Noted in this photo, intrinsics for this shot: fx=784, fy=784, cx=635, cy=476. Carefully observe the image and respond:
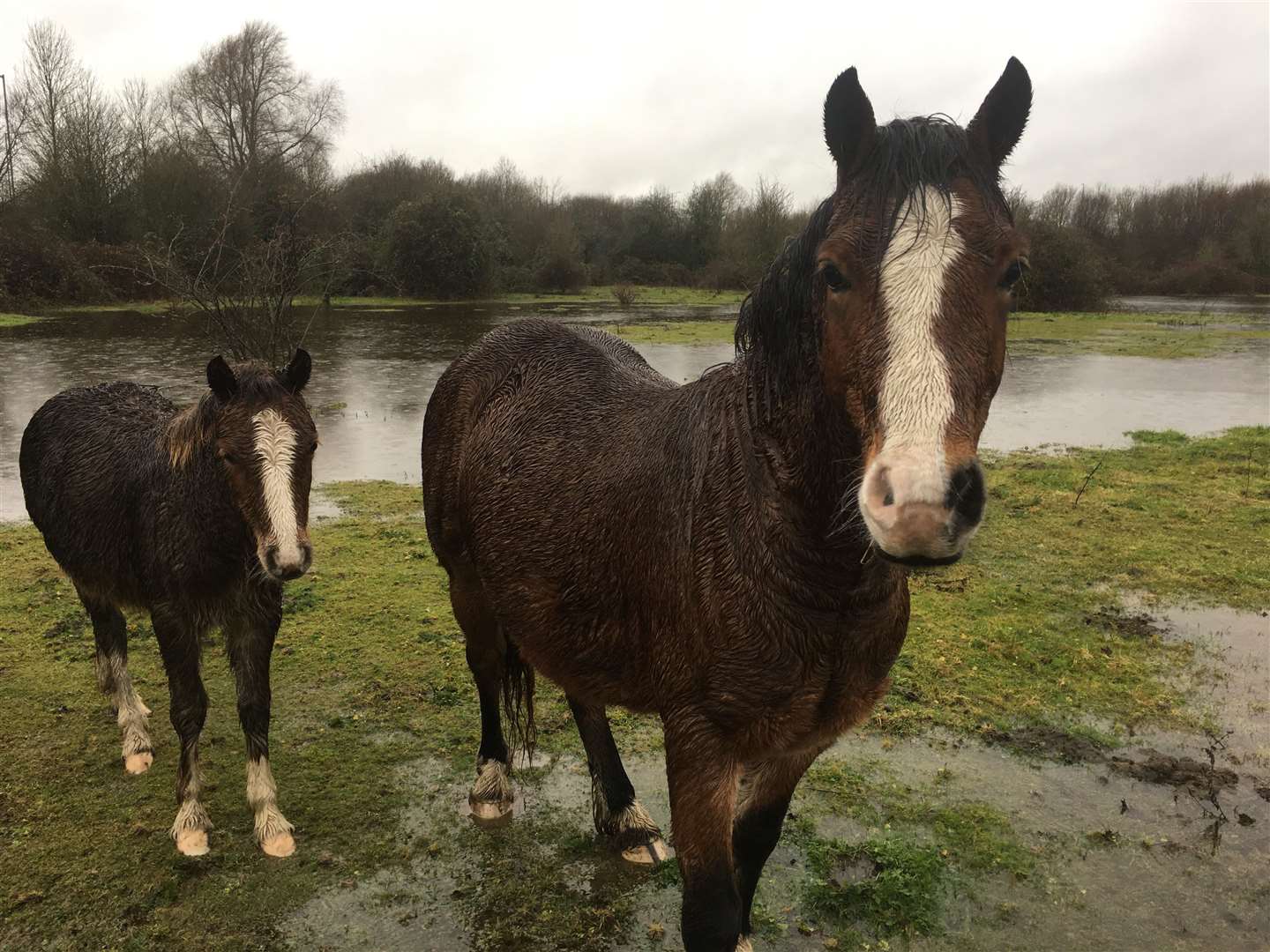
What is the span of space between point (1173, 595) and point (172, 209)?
148 feet

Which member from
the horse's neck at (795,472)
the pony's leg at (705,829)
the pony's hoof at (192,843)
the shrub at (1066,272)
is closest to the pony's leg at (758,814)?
the pony's leg at (705,829)

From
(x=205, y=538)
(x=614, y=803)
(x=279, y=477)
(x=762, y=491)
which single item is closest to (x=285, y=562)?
(x=279, y=477)

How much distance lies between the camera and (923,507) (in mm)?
1401

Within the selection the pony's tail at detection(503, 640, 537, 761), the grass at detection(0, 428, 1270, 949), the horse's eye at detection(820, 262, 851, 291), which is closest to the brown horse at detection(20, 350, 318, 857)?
the grass at detection(0, 428, 1270, 949)

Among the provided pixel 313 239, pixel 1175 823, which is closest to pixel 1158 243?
pixel 313 239

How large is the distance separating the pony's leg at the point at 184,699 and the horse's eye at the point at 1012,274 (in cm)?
344

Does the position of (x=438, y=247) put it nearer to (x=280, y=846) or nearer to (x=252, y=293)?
(x=252, y=293)

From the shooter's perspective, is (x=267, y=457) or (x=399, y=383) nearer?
(x=267, y=457)

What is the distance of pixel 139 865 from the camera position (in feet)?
10.6

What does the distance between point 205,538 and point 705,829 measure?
2484mm

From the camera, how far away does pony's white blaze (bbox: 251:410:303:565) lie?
3.11m

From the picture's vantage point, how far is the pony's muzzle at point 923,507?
55.3 inches

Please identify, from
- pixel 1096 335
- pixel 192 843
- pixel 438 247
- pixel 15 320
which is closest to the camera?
pixel 192 843

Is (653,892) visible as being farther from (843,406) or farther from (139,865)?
(843,406)
